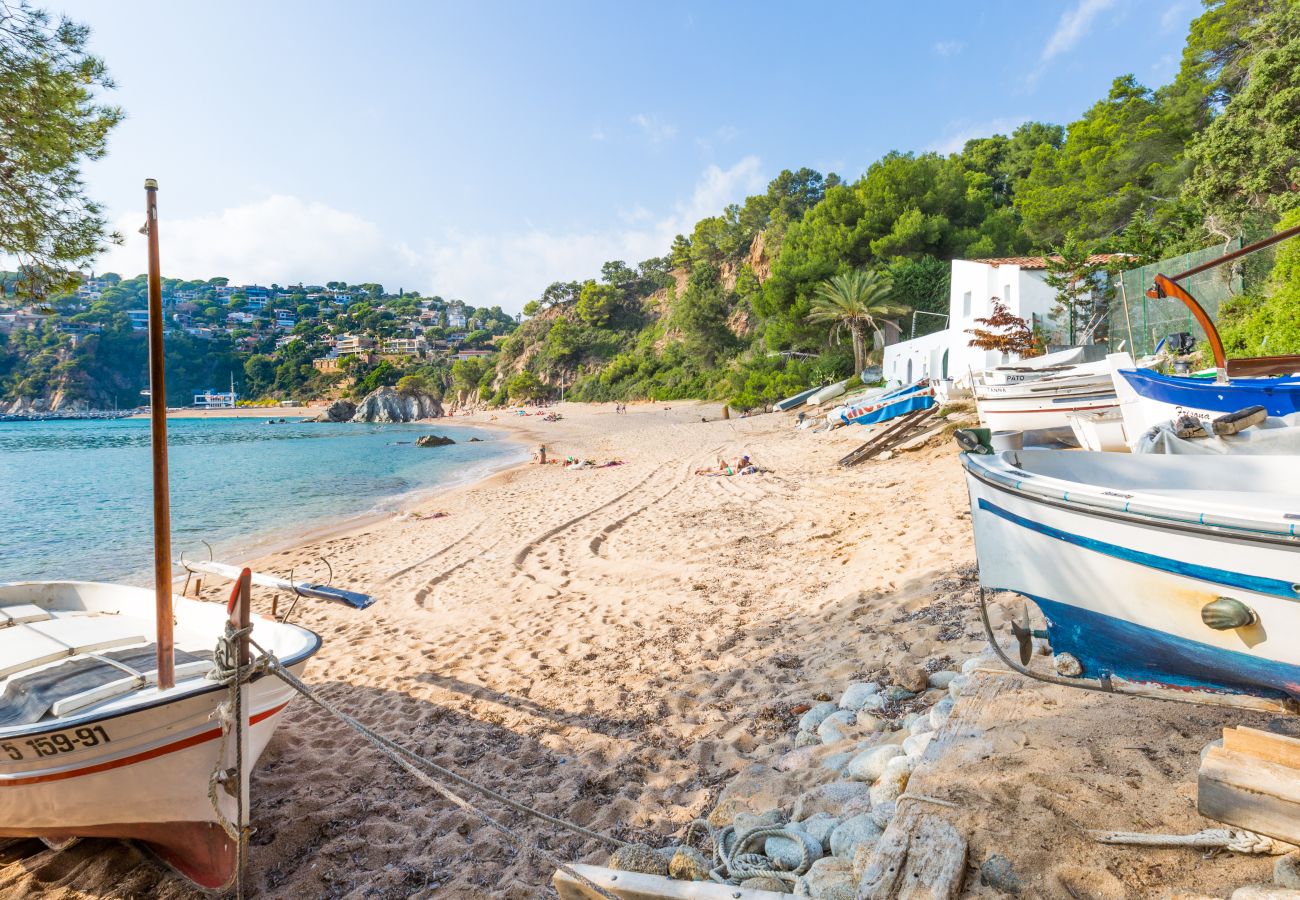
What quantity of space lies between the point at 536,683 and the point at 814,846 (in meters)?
3.01

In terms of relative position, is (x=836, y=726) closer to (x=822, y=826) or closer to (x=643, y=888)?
(x=822, y=826)

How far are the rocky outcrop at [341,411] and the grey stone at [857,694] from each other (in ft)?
276

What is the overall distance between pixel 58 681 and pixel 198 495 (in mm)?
21623

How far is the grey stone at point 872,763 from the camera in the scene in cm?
304

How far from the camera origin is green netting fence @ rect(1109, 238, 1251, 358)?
47.3 feet

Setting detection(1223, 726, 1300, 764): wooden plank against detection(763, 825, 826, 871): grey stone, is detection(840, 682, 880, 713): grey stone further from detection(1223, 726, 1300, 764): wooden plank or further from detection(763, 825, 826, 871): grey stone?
detection(1223, 726, 1300, 764): wooden plank

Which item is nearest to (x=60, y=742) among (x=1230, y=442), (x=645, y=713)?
(x=645, y=713)

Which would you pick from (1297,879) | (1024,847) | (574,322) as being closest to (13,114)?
(1024,847)

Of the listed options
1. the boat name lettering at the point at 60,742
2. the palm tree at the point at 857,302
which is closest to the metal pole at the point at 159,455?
the boat name lettering at the point at 60,742

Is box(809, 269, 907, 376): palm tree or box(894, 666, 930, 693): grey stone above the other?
box(809, 269, 907, 376): palm tree

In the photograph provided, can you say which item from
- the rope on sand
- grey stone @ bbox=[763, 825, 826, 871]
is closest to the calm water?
grey stone @ bbox=[763, 825, 826, 871]

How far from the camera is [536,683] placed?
5109mm

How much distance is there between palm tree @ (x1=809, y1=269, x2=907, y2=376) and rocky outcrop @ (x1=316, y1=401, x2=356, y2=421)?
63.6 m

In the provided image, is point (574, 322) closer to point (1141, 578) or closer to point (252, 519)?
point (252, 519)
